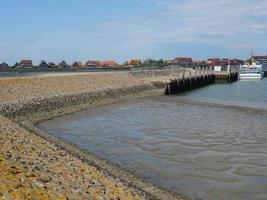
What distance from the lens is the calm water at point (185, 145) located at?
10961mm

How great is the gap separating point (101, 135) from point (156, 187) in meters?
8.52

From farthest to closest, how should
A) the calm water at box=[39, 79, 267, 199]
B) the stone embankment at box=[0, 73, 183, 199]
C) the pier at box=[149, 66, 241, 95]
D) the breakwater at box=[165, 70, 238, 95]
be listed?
the pier at box=[149, 66, 241, 95] → the breakwater at box=[165, 70, 238, 95] → the calm water at box=[39, 79, 267, 199] → the stone embankment at box=[0, 73, 183, 199]

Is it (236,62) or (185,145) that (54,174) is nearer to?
(185,145)

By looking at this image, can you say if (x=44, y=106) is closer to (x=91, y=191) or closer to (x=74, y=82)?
(x=74, y=82)

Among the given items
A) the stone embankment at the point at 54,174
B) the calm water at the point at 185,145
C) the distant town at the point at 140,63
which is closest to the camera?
the stone embankment at the point at 54,174

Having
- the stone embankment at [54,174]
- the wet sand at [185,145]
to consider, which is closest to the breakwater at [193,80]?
the wet sand at [185,145]

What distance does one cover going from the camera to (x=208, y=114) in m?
25.8

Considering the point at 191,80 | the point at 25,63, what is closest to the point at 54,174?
the point at 191,80

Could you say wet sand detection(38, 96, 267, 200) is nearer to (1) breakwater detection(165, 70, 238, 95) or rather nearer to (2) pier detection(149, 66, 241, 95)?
(1) breakwater detection(165, 70, 238, 95)

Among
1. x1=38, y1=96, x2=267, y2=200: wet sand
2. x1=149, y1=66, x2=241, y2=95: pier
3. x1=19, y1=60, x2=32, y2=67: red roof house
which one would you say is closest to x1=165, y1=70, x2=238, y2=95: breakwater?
x1=149, y1=66, x2=241, y2=95: pier

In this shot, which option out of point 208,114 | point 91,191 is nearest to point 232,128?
point 208,114

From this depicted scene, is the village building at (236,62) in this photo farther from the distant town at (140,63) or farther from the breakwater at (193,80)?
the breakwater at (193,80)

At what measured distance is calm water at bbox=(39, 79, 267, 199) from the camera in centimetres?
1096

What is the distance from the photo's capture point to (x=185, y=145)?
15859mm
